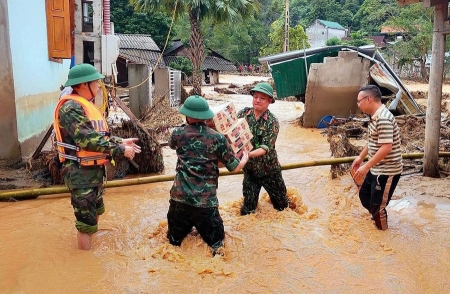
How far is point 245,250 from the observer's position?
419 centimetres

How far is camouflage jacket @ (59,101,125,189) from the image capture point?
3619 millimetres

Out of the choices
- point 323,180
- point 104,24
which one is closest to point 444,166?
point 323,180

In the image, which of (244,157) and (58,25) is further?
(58,25)

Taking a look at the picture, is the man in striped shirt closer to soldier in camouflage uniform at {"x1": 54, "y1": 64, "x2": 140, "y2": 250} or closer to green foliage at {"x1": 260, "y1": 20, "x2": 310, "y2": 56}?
soldier in camouflage uniform at {"x1": 54, "y1": 64, "x2": 140, "y2": 250}

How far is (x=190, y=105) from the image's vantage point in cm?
371

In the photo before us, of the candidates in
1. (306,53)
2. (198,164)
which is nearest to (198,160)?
(198,164)

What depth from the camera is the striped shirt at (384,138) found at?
4223 mm

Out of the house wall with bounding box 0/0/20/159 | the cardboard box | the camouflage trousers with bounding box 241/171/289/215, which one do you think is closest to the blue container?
the camouflage trousers with bounding box 241/171/289/215

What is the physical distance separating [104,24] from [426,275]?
9983 mm

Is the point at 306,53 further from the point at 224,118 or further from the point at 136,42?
the point at 136,42

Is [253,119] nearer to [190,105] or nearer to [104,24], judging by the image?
[190,105]

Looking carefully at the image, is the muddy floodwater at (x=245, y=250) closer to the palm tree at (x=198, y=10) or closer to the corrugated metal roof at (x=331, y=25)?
the palm tree at (x=198, y=10)

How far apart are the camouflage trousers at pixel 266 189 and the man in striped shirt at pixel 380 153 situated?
918 millimetres

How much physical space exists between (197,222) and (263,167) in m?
1.22
